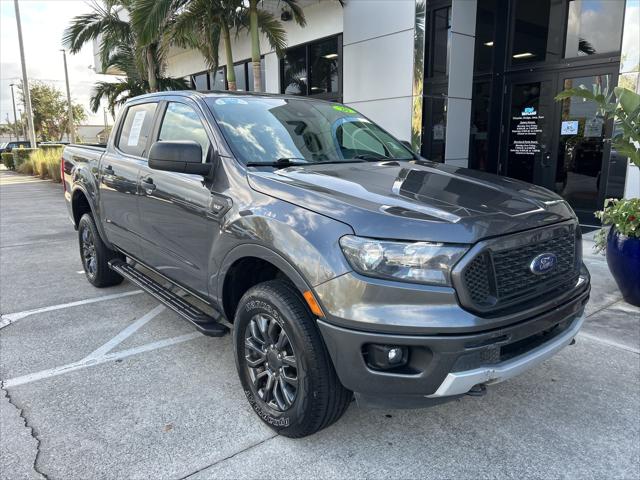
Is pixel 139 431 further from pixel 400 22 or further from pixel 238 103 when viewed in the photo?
pixel 400 22

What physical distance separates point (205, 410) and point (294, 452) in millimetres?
690

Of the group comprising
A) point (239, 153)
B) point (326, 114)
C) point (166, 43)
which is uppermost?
point (166, 43)

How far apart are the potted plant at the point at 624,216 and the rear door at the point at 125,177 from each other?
3.82 metres

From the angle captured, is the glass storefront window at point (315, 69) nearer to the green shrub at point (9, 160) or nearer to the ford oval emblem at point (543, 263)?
the ford oval emblem at point (543, 263)

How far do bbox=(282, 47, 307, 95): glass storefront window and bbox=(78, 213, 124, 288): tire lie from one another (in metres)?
8.65

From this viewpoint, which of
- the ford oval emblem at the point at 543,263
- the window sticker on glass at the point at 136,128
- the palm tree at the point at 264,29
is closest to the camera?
the ford oval emblem at the point at 543,263

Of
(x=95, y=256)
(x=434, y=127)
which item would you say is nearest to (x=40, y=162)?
(x=434, y=127)

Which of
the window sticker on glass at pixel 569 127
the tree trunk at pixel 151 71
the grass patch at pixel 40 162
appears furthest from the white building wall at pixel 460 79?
the grass patch at pixel 40 162

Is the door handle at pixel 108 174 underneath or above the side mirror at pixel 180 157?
underneath

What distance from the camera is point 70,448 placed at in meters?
2.68

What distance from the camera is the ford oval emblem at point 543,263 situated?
2.43m

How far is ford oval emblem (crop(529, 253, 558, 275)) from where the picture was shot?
243 centimetres

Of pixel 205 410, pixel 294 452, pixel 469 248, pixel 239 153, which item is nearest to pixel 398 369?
pixel 469 248

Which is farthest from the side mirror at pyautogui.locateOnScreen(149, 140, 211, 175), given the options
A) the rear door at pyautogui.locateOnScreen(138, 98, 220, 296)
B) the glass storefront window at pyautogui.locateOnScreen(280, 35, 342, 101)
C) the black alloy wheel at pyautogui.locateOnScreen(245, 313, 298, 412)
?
the glass storefront window at pyautogui.locateOnScreen(280, 35, 342, 101)
